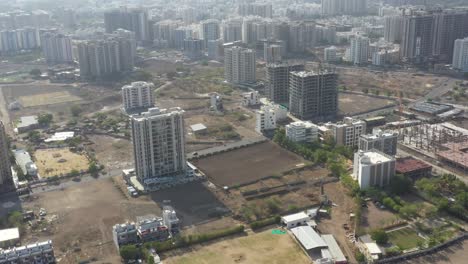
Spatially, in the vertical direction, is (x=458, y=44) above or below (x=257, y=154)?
above

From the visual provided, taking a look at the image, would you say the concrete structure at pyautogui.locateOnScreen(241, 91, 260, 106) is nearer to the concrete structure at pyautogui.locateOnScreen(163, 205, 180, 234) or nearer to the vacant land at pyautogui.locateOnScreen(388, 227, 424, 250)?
the concrete structure at pyautogui.locateOnScreen(163, 205, 180, 234)

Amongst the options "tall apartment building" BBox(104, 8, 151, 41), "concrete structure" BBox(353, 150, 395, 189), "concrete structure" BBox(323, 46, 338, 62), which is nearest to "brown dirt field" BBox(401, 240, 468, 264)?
"concrete structure" BBox(353, 150, 395, 189)

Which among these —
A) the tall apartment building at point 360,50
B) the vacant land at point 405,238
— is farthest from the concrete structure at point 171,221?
the tall apartment building at point 360,50

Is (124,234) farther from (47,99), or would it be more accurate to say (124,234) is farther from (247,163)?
(47,99)

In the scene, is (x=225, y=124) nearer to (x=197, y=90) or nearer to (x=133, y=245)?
(x=197, y=90)

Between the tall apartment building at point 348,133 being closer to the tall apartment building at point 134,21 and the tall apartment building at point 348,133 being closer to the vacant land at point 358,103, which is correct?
the vacant land at point 358,103

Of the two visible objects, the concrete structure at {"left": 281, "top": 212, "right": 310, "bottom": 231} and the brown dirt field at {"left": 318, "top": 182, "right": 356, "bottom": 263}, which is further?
the concrete structure at {"left": 281, "top": 212, "right": 310, "bottom": 231}

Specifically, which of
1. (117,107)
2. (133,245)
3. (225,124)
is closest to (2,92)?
(117,107)
